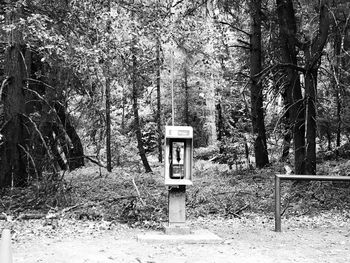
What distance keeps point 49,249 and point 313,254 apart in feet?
11.9

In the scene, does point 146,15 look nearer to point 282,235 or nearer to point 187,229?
point 187,229

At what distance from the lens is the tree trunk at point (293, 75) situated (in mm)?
11211

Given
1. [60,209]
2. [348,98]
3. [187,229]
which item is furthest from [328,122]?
[60,209]

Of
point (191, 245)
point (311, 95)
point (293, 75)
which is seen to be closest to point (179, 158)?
point (191, 245)

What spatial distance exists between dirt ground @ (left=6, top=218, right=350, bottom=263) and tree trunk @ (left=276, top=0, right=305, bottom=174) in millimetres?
2912

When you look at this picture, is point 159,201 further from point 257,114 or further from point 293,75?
point 257,114

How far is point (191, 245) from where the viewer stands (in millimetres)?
6723

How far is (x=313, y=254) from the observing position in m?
6.18

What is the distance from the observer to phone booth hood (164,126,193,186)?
7.39 metres

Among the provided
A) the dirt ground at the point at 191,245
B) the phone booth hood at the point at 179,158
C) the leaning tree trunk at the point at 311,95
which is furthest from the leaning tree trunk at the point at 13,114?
the leaning tree trunk at the point at 311,95

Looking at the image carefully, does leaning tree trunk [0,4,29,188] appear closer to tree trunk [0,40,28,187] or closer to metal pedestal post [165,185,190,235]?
tree trunk [0,40,28,187]

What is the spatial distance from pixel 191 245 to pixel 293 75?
645 centimetres

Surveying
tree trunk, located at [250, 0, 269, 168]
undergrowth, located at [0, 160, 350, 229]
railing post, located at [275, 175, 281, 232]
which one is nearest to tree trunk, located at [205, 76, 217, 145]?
tree trunk, located at [250, 0, 269, 168]

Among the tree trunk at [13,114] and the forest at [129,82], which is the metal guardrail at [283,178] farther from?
the tree trunk at [13,114]
